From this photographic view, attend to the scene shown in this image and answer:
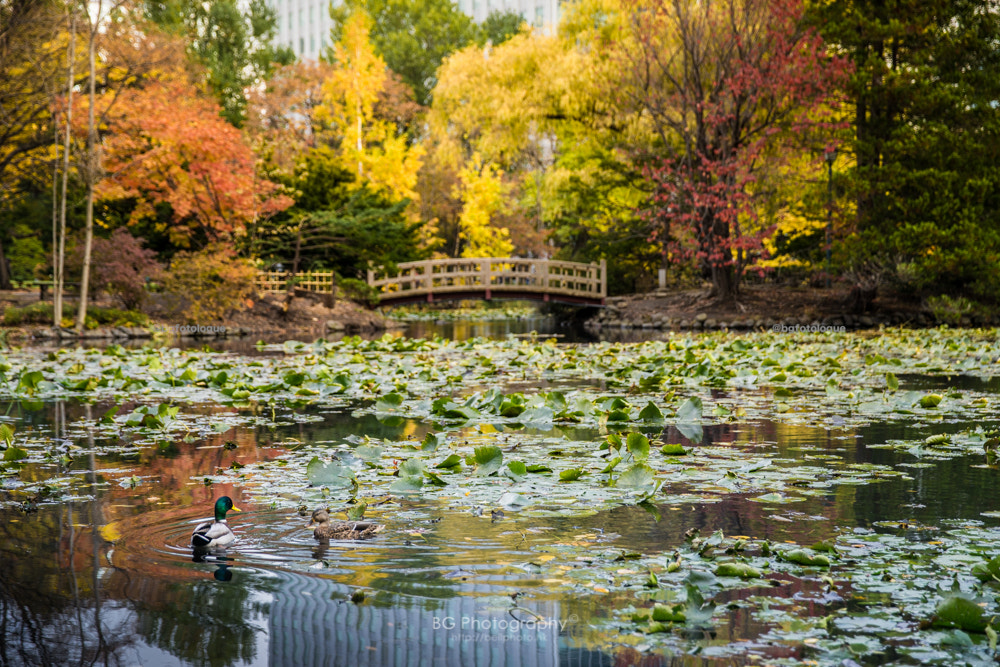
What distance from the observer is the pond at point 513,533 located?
2611 millimetres

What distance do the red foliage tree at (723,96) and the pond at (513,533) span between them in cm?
1402

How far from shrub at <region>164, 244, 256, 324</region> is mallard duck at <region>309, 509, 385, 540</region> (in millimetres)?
18687

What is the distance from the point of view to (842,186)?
20.0 m

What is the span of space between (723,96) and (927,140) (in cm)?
486

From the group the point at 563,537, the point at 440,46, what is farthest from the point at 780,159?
the point at 440,46

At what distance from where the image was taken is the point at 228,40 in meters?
42.6

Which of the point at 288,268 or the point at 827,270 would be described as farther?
the point at 288,268

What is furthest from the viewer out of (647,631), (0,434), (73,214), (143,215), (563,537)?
(73,214)

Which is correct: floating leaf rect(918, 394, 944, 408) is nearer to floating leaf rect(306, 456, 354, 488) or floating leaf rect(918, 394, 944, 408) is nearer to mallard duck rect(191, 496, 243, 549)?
floating leaf rect(306, 456, 354, 488)

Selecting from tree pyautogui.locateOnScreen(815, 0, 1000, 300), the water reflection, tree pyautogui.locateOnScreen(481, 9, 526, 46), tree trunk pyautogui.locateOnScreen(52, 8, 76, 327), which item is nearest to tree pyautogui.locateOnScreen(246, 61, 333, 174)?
tree trunk pyautogui.locateOnScreen(52, 8, 76, 327)

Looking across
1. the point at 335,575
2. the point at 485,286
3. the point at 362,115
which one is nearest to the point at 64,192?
the point at 485,286

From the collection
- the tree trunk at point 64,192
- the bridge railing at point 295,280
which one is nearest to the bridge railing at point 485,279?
the bridge railing at point 295,280

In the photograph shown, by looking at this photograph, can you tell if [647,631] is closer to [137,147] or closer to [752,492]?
[752,492]

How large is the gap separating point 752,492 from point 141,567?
8.44 feet
